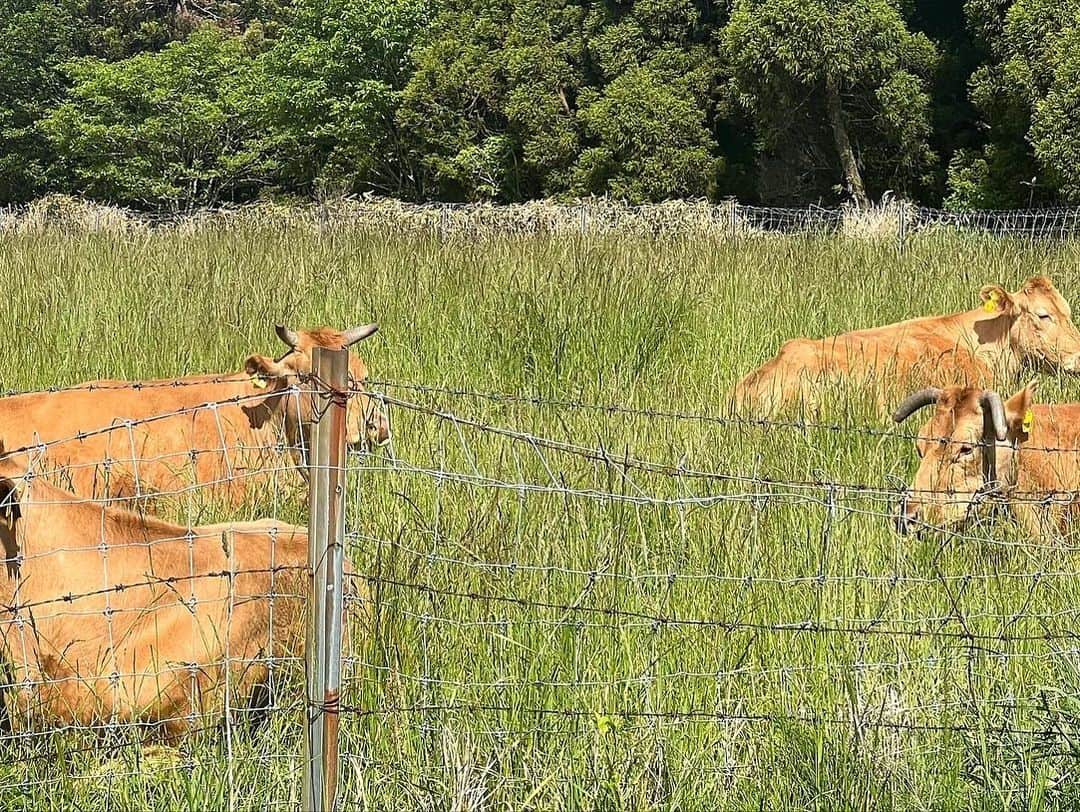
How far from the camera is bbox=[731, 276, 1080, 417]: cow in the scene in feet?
23.3

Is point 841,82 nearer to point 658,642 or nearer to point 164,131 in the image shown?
point 164,131

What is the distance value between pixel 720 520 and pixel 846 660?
902mm

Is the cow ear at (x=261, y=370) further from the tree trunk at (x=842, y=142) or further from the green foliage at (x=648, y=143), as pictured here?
the green foliage at (x=648, y=143)

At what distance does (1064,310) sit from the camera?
8586 millimetres

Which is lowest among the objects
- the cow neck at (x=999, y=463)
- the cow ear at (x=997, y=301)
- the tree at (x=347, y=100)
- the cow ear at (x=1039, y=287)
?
the cow neck at (x=999, y=463)

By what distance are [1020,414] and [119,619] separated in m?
3.88

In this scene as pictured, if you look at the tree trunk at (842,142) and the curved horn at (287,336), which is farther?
the tree trunk at (842,142)

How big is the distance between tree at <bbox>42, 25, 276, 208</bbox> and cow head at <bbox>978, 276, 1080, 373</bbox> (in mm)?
29377

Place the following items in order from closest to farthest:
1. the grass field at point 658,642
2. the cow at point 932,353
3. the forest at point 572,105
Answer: the grass field at point 658,642 < the cow at point 932,353 < the forest at point 572,105

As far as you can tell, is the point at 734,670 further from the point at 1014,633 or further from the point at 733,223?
the point at 733,223

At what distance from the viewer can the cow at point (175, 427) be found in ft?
18.3

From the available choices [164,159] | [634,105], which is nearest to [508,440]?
[634,105]

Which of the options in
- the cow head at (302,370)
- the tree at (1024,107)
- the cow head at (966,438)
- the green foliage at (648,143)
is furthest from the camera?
the green foliage at (648,143)

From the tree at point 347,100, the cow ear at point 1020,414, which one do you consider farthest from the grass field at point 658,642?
the tree at point 347,100
